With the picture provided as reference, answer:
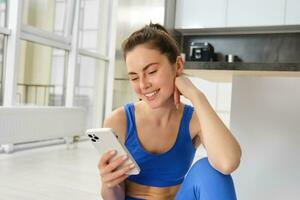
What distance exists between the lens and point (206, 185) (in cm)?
80

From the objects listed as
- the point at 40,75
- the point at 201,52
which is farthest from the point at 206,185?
the point at 201,52

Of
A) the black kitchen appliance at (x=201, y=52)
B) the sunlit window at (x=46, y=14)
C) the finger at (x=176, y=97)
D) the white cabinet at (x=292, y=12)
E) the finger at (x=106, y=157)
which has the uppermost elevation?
the white cabinet at (x=292, y=12)

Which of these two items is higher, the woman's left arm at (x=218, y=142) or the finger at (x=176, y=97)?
the finger at (x=176, y=97)

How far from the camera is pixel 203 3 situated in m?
4.24

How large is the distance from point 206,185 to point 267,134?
63 centimetres

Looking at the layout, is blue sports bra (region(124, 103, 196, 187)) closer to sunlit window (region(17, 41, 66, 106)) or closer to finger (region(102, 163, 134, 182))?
finger (region(102, 163, 134, 182))

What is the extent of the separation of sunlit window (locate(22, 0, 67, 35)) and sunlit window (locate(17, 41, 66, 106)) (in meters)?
0.22

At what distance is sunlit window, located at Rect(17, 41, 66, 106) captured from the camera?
3.36m

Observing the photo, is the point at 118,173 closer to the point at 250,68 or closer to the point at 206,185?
the point at 206,185

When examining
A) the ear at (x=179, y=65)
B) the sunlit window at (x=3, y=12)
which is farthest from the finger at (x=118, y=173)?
the sunlit window at (x=3, y=12)

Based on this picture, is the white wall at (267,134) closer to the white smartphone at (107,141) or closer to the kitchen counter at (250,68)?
the kitchen counter at (250,68)

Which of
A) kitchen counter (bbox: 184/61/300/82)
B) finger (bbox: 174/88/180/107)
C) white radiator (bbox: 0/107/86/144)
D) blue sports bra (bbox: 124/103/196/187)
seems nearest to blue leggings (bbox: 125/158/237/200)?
blue sports bra (bbox: 124/103/196/187)

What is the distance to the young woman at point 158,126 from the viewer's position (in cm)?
86

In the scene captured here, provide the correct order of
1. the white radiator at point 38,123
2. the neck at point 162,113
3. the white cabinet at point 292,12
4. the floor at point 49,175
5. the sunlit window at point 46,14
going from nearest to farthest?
the neck at point 162,113, the floor at point 49,175, the white radiator at point 38,123, the sunlit window at point 46,14, the white cabinet at point 292,12
